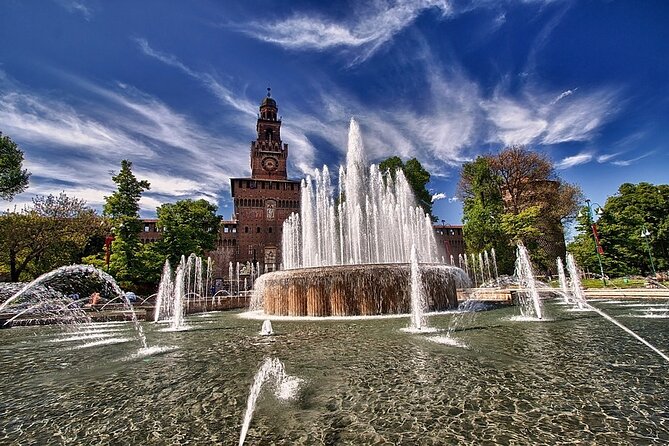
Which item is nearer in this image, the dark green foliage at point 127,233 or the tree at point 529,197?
the dark green foliage at point 127,233

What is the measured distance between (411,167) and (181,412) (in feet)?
110

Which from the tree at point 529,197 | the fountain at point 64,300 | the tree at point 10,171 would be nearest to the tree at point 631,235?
the tree at point 529,197

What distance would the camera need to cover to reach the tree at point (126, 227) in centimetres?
2514

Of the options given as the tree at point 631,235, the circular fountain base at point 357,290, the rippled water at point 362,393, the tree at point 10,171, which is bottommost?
the rippled water at point 362,393

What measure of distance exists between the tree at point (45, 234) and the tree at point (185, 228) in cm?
499

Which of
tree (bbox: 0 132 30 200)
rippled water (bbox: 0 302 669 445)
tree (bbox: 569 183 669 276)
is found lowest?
rippled water (bbox: 0 302 669 445)

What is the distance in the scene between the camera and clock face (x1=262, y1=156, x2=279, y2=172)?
Answer: 53.2 meters

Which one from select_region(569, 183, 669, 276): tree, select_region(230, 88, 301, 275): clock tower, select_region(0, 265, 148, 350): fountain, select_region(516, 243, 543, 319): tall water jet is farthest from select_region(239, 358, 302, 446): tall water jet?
select_region(230, 88, 301, 275): clock tower

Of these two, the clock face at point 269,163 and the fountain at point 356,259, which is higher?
the clock face at point 269,163

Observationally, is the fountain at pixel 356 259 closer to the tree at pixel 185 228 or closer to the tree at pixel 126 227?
the tree at pixel 185 228

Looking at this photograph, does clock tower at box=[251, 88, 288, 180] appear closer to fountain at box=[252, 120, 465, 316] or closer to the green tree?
fountain at box=[252, 120, 465, 316]

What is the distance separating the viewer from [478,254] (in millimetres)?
31062

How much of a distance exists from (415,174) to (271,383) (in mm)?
32009

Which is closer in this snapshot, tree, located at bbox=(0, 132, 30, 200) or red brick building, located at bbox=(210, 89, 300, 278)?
tree, located at bbox=(0, 132, 30, 200)
